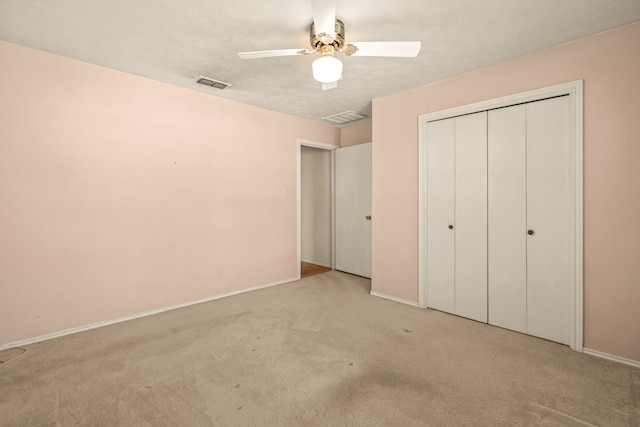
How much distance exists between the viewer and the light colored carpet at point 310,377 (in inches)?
70.5

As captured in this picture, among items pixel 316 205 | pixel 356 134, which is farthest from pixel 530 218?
pixel 316 205

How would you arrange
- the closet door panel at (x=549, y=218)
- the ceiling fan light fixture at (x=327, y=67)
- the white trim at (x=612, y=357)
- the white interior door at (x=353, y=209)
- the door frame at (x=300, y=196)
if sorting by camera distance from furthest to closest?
the white interior door at (x=353, y=209)
the door frame at (x=300, y=196)
the closet door panel at (x=549, y=218)
the white trim at (x=612, y=357)
the ceiling fan light fixture at (x=327, y=67)

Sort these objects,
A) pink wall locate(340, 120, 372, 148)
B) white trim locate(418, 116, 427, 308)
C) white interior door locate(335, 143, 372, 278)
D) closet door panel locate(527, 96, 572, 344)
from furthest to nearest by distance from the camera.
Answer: pink wall locate(340, 120, 372, 148)
white interior door locate(335, 143, 372, 278)
white trim locate(418, 116, 427, 308)
closet door panel locate(527, 96, 572, 344)

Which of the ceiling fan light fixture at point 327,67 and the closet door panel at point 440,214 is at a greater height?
the ceiling fan light fixture at point 327,67

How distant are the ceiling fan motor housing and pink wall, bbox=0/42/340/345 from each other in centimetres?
207

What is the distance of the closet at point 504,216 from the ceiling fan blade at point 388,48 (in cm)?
152

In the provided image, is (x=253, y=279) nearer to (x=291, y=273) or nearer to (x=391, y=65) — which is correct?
(x=291, y=273)

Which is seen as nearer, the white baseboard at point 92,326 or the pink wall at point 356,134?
the white baseboard at point 92,326

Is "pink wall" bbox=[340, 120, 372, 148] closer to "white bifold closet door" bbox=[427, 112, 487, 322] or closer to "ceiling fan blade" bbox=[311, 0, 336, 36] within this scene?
"white bifold closet door" bbox=[427, 112, 487, 322]

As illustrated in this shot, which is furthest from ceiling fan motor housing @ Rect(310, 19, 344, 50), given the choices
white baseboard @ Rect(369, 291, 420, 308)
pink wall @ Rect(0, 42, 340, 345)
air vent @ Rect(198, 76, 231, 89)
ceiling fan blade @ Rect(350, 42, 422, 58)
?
white baseboard @ Rect(369, 291, 420, 308)

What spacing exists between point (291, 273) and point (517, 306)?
2933mm

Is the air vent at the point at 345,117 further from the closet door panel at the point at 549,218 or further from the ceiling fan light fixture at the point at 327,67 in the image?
the ceiling fan light fixture at the point at 327,67

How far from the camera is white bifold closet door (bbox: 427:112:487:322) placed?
3117 mm

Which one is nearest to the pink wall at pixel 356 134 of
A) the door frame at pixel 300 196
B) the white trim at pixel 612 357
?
the door frame at pixel 300 196
